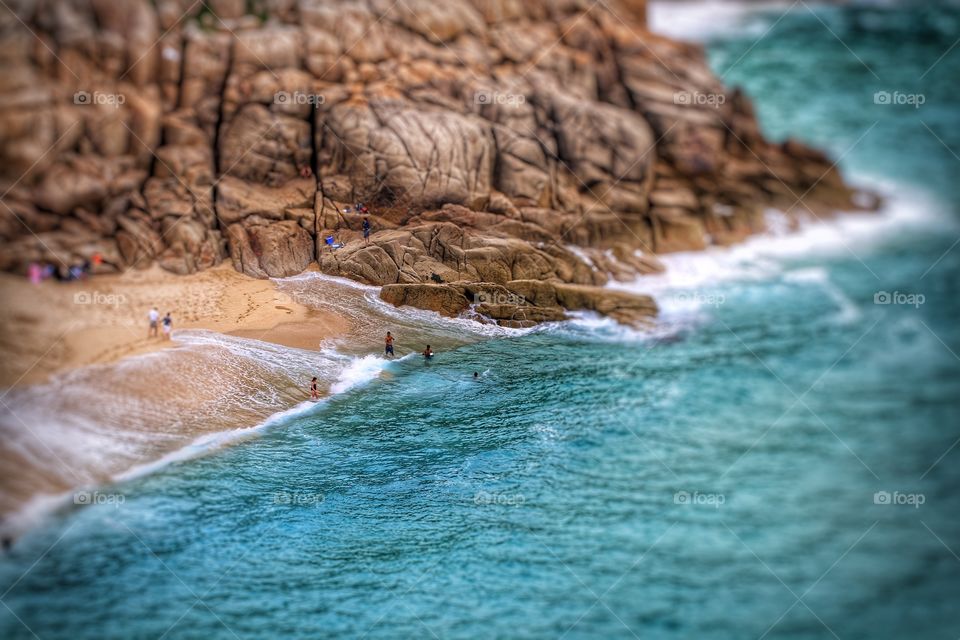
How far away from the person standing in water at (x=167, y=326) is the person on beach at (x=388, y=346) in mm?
1371

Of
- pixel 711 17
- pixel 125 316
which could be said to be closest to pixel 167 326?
pixel 125 316

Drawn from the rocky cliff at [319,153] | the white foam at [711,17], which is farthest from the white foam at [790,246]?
the white foam at [711,17]

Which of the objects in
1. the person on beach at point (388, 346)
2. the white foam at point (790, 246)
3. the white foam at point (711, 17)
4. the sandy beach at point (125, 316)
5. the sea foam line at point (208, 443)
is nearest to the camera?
the sea foam line at point (208, 443)

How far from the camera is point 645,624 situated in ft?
19.4

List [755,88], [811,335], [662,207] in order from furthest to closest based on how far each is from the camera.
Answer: [755,88], [811,335], [662,207]

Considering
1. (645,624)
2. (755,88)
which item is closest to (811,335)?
(755,88)

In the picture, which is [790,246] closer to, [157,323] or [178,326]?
[178,326]

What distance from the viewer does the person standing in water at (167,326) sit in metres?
5.32

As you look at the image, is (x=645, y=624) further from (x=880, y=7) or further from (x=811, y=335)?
(x=880, y=7)

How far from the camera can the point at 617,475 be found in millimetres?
6488

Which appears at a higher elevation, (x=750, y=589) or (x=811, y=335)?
(x=811, y=335)

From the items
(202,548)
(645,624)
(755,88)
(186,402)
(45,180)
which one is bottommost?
(645,624)

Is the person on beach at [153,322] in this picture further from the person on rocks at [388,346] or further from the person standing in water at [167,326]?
the person on rocks at [388,346]

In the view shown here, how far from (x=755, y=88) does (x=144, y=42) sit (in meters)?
5.62
